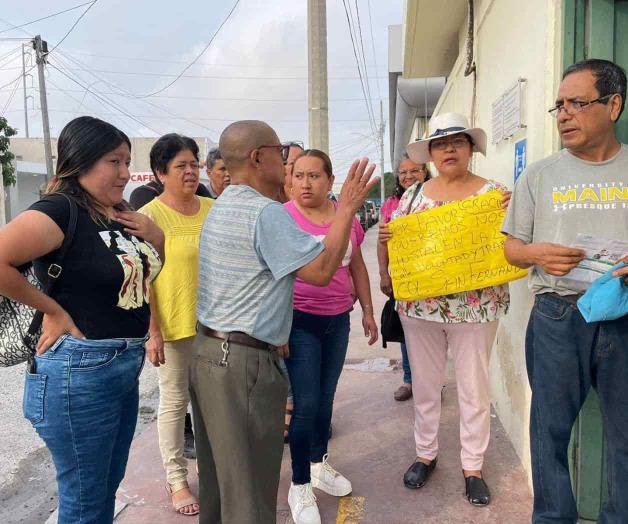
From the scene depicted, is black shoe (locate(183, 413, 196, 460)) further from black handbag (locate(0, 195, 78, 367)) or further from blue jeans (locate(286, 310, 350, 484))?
black handbag (locate(0, 195, 78, 367))

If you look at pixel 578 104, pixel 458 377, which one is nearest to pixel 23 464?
pixel 458 377

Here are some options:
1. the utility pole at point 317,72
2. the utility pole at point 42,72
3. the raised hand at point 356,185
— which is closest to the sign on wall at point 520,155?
the raised hand at point 356,185

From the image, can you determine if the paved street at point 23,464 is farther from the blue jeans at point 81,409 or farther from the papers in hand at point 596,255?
the papers in hand at point 596,255

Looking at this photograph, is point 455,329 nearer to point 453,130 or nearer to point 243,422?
point 453,130

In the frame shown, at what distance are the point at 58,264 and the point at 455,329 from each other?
2001 millimetres

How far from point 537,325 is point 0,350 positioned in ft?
6.81

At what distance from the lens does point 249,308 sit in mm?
1954

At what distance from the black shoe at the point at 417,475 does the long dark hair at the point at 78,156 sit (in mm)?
2197

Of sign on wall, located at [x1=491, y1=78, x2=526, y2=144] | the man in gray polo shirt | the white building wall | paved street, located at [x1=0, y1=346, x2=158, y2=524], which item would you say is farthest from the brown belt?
sign on wall, located at [x1=491, y1=78, x2=526, y2=144]

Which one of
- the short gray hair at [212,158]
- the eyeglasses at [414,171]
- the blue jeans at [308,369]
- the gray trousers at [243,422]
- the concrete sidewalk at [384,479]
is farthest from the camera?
the eyeglasses at [414,171]

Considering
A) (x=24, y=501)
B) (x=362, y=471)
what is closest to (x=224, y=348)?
(x=362, y=471)

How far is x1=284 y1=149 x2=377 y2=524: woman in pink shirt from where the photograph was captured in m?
2.72

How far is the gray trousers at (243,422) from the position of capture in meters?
1.95

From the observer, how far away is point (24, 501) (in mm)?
3174
